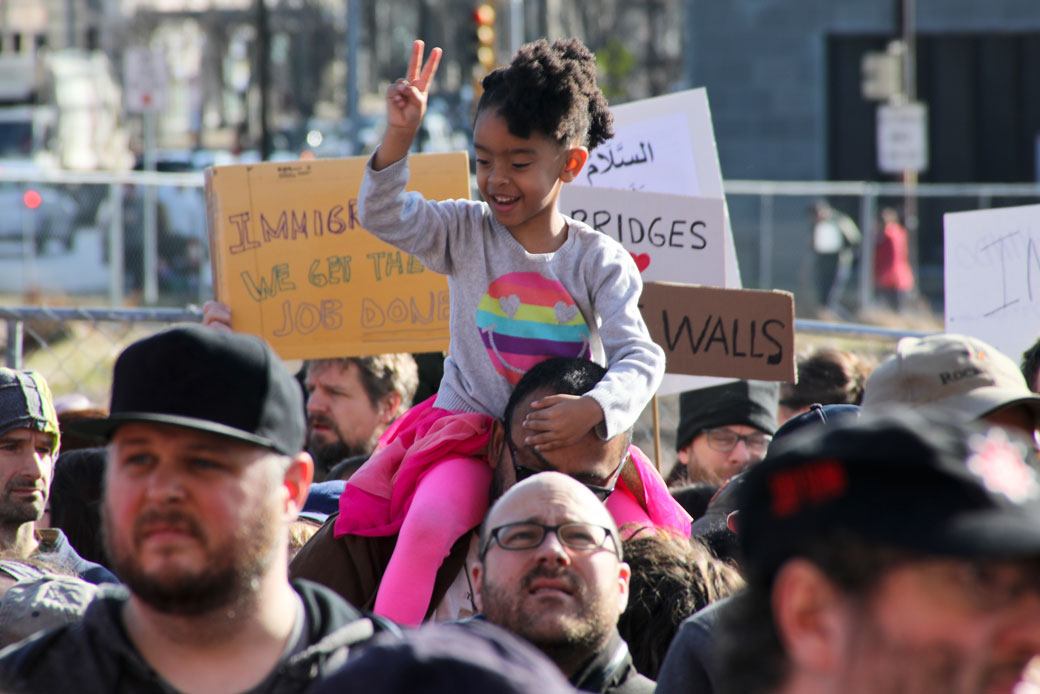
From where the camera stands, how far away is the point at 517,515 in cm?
333

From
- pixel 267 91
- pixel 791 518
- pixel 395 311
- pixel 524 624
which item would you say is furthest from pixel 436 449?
pixel 267 91

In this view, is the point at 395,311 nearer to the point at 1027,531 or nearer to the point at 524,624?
the point at 524,624

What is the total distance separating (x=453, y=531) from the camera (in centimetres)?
385

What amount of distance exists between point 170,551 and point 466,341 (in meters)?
1.88

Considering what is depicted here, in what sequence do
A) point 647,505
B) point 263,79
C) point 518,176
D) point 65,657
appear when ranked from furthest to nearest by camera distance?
point 263,79
point 647,505
point 518,176
point 65,657

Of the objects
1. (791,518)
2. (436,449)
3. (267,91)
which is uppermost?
(267,91)

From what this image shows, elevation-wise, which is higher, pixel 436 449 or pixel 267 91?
pixel 267 91

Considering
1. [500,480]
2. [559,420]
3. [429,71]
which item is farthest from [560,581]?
[429,71]

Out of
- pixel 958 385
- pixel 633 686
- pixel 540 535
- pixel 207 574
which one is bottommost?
pixel 633 686

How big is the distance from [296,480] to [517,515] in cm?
79

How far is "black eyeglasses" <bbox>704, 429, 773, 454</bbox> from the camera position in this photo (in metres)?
6.20

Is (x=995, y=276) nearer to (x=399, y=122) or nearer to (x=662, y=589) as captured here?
(x=662, y=589)

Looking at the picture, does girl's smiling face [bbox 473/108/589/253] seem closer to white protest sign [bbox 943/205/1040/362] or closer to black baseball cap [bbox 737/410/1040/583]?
black baseball cap [bbox 737/410/1040/583]

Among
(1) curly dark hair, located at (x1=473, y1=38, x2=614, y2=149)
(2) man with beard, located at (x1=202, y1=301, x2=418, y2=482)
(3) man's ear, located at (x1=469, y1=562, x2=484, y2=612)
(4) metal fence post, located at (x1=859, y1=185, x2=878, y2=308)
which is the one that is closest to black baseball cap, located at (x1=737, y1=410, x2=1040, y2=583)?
(3) man's ear, located at (x1=469, y1=562, x2=484, y2=612)
